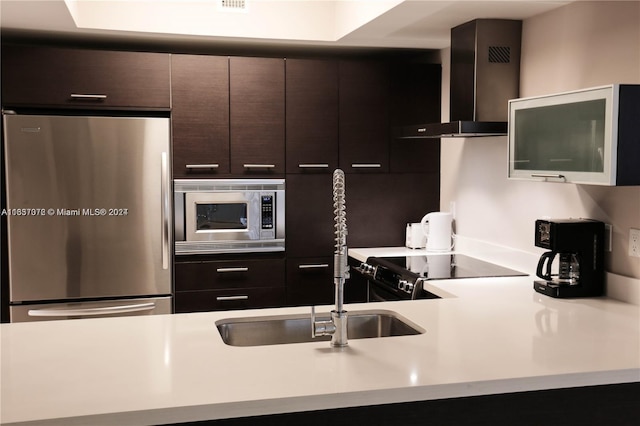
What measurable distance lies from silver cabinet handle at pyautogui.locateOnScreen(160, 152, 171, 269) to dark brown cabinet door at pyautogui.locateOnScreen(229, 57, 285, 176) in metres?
0.40

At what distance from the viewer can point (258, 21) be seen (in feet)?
13.0

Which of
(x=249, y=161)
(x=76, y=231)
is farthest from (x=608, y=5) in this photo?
(x=76, y=231)

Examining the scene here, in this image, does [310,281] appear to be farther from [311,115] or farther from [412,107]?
[412,107]

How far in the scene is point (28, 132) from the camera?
144 inches

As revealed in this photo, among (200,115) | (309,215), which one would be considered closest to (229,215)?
(309,215)

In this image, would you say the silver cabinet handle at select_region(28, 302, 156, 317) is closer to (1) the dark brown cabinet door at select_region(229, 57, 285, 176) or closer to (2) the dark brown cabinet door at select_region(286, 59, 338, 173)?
(1) the dark brown cabinet door at select_region(229, 57, 285, 176)

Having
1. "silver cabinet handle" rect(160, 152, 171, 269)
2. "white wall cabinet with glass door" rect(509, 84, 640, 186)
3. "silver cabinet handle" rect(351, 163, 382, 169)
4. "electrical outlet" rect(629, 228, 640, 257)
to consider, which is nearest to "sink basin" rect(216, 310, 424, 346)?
"white wall cabinet with glass door" rect(509, 84, 640, 186)

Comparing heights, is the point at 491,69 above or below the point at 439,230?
above

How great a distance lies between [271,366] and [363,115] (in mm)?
2634

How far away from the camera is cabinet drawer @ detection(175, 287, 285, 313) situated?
13.0ft

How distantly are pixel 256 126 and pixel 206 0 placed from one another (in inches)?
30.3

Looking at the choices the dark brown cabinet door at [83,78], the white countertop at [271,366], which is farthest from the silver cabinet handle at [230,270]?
the white countertop at [271,366]

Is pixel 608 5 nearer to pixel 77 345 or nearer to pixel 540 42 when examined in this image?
pixel 540 42

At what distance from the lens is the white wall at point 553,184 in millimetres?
2717
